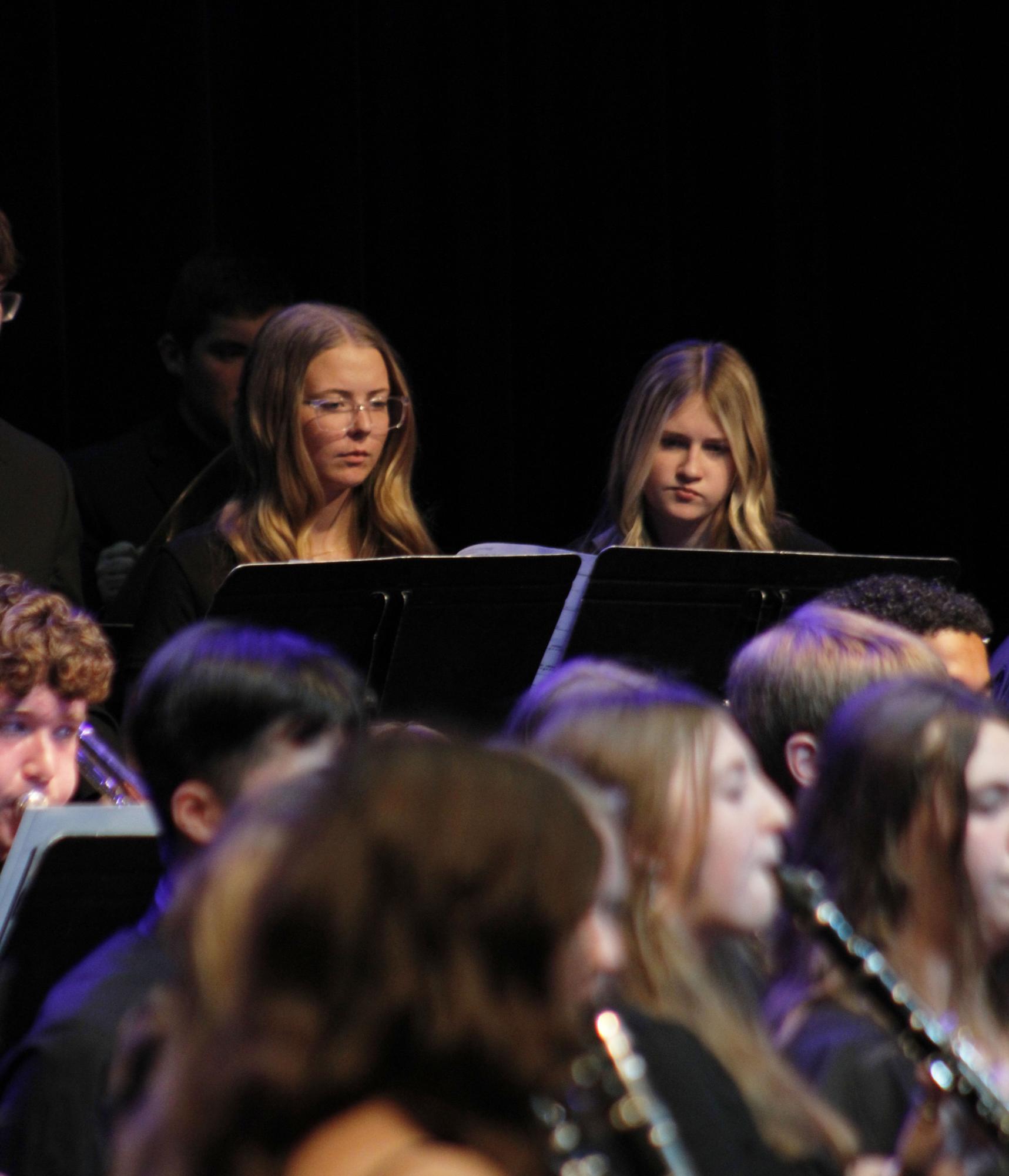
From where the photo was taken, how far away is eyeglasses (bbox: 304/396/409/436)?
9.55ft

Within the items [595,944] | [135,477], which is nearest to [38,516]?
[135,477]

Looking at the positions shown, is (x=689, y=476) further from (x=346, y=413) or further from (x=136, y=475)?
(x=136, y=475)

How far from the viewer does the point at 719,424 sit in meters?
3.29

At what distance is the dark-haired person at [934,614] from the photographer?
8.18ft

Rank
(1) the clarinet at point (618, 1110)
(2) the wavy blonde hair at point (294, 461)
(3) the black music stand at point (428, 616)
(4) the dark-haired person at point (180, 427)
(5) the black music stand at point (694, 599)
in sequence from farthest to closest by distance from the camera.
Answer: (4) the dark-haired person at point (180, 427), (2) the wavy blonde hair at point (294, 461), (5) the black music stand at point (694, 599), (3) the black music stand at point (428, 616), (1) the clarinet at point (618, 1110)

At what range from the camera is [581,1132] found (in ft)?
3.26

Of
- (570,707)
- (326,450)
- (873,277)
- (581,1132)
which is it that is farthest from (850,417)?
(581,1132)

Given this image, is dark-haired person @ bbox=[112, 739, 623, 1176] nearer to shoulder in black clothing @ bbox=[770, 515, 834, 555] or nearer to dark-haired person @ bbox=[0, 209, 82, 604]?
dark-haired person @ bbox=[0, 209, 82, 604]

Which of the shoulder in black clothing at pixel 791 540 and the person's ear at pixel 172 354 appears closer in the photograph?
the shoulder in black clothing at pixel 791 540

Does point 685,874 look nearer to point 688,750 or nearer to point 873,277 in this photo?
point 688,750

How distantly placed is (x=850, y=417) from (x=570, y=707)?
9.35ft

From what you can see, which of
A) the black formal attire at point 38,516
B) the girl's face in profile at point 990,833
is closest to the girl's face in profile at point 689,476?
the black formal attire at point 38,516

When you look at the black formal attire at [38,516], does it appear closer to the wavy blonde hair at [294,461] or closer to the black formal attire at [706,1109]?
the wavy blonde hair at [294,461]

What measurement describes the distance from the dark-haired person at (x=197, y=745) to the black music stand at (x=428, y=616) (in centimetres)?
69
